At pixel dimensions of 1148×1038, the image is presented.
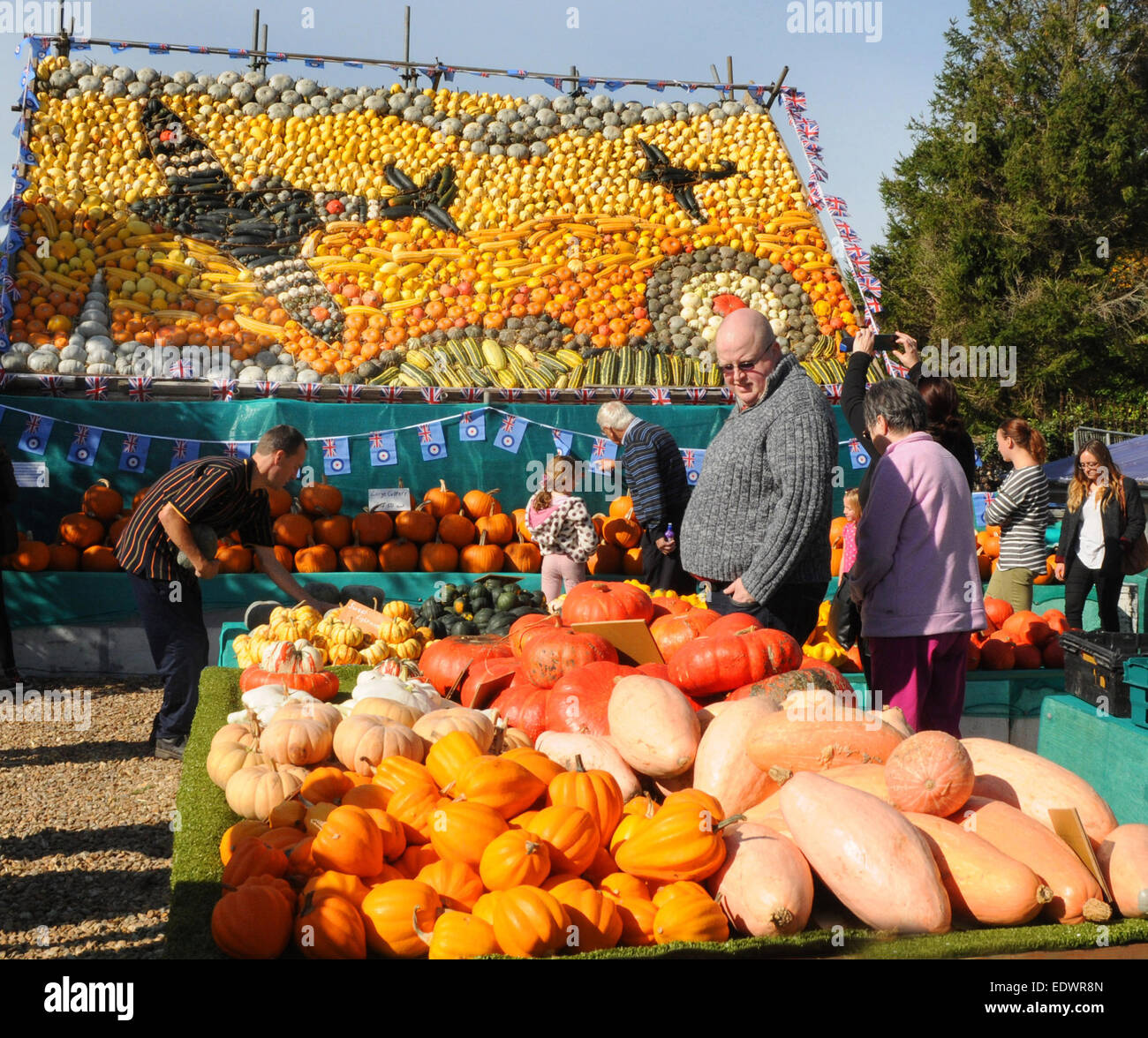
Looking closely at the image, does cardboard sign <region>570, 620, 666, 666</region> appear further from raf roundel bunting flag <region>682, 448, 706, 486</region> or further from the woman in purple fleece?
raf roundel bunting flag <region>682, 448, 706, 486</region>

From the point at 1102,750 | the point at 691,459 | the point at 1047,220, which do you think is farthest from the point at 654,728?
the point at 1047,220

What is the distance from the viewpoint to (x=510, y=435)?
883cm

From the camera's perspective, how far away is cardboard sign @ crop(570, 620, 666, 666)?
11.8 ft

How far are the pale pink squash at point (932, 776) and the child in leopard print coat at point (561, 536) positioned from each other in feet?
15.4

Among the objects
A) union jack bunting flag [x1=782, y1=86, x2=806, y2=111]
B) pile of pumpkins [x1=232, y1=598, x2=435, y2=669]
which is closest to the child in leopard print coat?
pile of pumpkins [x1=232, y1=598, x2=435, y2=669]

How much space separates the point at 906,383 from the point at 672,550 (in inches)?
116

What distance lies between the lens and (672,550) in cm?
661

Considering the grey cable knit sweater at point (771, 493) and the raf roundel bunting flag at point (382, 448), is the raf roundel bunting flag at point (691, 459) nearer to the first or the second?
the raf roundel bunting flag at point (382, 448)

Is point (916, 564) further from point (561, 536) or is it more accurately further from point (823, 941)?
A: point (561, 536)

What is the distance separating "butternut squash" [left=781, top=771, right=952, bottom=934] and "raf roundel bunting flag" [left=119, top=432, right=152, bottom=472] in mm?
7296

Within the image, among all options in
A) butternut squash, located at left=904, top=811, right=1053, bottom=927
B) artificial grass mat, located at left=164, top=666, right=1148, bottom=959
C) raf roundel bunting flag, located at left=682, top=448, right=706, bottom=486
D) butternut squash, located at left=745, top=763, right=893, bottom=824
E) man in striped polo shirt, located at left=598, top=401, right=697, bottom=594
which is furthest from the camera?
raf roundel bunting flag, located at left=682, top=448, right=706, bottom=486
